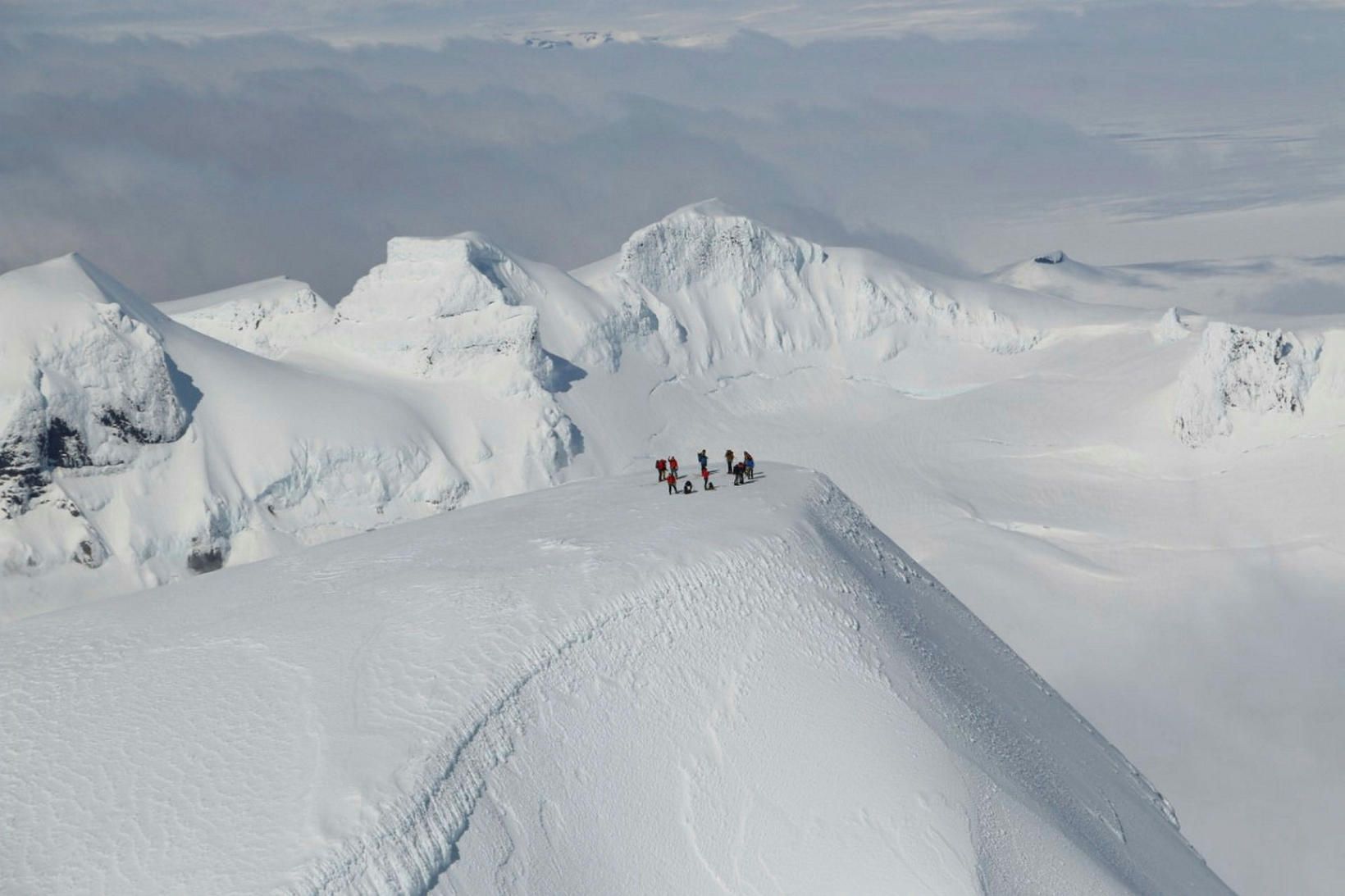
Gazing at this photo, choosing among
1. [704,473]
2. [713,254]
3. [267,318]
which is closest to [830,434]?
[713,254]

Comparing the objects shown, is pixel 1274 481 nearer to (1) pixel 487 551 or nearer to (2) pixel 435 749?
(1) pixel 487 551

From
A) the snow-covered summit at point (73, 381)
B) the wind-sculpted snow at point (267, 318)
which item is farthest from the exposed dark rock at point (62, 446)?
the wind-sculpted snow at point (267, 318)

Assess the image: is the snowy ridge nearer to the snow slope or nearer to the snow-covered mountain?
the snow-covered mountain

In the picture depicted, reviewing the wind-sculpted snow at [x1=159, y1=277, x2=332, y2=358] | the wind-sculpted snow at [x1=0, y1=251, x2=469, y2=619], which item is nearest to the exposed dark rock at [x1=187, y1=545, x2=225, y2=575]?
the wind-sculpted snow at [x1=0, y1=251, x2=469, y2=619]

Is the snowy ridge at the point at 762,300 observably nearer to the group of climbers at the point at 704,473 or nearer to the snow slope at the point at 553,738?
the group of climbers at the point at 704,473

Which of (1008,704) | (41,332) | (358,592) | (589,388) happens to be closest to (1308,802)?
(1008,704)

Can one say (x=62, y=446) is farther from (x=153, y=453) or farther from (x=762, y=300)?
(x=762, y=300)

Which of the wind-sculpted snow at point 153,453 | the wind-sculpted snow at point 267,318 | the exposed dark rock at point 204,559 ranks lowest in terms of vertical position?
the exposed dark rock at point 204,559

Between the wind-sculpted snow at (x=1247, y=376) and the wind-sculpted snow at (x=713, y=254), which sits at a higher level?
the wind-sculpted snow at (x=713, y=254)
